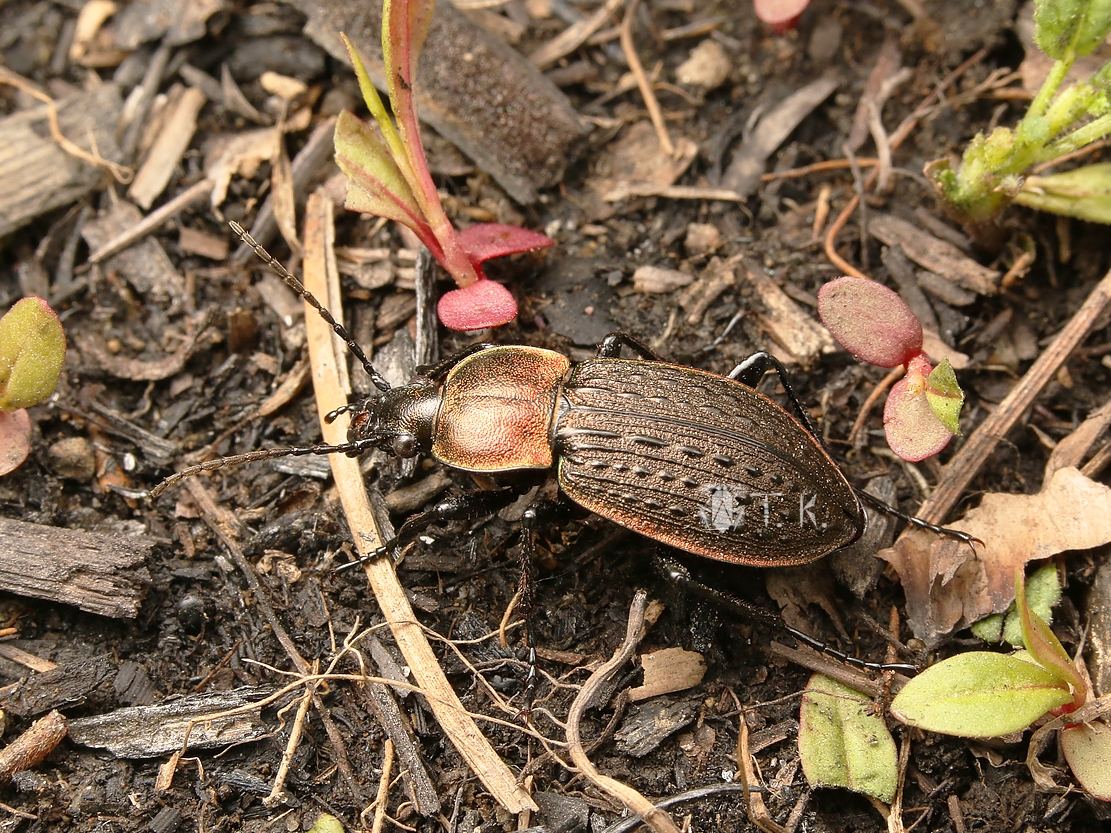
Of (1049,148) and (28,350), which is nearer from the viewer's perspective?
(28,350)

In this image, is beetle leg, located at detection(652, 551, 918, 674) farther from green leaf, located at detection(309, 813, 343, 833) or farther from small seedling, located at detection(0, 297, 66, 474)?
small seedling, located at detection(0, 297, 66, 474)

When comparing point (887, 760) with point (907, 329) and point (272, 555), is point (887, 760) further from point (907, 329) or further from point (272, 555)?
point (272, 555)

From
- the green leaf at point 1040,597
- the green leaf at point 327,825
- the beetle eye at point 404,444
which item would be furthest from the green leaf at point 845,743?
the beetle eye at point 404,444

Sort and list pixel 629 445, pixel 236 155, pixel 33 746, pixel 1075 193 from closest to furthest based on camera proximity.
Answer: pixel 33 746
pixel 629 445
pixel 1075 193
pixel 236 155

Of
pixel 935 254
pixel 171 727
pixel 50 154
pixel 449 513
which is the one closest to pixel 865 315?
pixel 935 254

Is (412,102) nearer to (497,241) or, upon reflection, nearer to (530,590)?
(497,241)

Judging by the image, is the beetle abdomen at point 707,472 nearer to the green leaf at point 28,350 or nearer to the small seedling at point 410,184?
the small seedling at point 410,184
